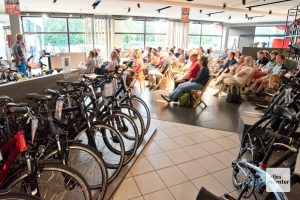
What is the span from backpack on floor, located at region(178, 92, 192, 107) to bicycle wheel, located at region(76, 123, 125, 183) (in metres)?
2.65

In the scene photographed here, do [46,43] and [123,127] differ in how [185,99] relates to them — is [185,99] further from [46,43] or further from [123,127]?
[46,43]

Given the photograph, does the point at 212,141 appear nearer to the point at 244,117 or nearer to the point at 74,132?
the point at 244,117

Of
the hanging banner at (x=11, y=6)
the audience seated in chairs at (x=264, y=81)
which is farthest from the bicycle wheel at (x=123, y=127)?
the hanging banner at (x=11, y=6)

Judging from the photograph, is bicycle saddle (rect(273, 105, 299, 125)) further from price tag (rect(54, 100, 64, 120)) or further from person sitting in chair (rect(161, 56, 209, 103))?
person sitting in chair (rect(161, 56, 209, 103))

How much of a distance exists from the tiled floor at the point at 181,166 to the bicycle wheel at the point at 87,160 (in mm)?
264

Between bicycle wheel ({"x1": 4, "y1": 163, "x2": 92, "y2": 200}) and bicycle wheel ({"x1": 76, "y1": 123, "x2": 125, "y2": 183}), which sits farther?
bicycle wheel ({"x1": 76, "y1": 123, "x2": 125, "y2": 183})

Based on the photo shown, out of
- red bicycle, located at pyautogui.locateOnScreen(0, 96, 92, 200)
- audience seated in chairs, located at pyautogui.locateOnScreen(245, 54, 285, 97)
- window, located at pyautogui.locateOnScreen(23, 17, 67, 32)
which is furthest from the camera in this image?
window, located at pyautogui.locateOnScreen(23, 17, 67, 32)

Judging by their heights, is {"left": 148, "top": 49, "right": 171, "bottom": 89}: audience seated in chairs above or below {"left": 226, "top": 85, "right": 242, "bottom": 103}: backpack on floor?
above

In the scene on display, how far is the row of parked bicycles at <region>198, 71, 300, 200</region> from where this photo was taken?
1.66m

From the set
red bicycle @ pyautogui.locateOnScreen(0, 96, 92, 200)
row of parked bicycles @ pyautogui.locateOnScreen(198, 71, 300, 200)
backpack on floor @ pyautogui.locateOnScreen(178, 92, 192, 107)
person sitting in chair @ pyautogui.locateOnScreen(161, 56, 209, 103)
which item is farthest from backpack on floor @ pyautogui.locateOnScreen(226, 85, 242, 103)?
red bicycle @ pyautogui.locateOnScreen(0, 96, 92, 200)

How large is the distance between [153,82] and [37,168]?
570cm

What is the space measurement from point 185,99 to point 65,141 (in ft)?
11.8

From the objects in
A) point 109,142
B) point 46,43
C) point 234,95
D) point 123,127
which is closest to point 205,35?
point 46,43

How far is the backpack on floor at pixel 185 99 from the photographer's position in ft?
16.6
